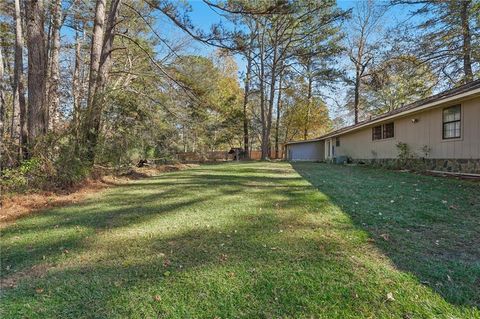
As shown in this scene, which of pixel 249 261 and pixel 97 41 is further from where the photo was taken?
pixel 97 41

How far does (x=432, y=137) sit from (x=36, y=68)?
36.7ft

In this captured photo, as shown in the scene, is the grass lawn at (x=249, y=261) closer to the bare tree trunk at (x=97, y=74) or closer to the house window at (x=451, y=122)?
the bare tree trunk at (x=97, y=74)

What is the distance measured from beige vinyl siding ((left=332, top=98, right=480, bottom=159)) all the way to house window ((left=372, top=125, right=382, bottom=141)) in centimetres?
19

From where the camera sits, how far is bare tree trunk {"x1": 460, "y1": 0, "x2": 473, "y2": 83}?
11346mm

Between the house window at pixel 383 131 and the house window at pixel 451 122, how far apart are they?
9.73 ft

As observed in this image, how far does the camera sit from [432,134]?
29.7 ft

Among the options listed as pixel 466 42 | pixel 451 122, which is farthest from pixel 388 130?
pixel 466 42

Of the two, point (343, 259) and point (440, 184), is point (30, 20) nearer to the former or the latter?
point (343, 259)

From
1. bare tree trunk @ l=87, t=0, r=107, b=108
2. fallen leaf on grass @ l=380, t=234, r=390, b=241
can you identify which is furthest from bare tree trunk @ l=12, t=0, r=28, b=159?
fallen leaf on grass @ l=380, t=234, r=390, b=241

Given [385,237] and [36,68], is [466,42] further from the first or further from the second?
[36,68]

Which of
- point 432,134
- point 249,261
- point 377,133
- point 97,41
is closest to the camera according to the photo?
point 249,261

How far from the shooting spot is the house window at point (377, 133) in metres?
12.7

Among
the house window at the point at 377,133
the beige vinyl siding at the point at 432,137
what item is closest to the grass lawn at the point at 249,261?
the beige vinyl siding at the point at 432,137

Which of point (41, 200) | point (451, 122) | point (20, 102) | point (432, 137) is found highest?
point (20, 102)
